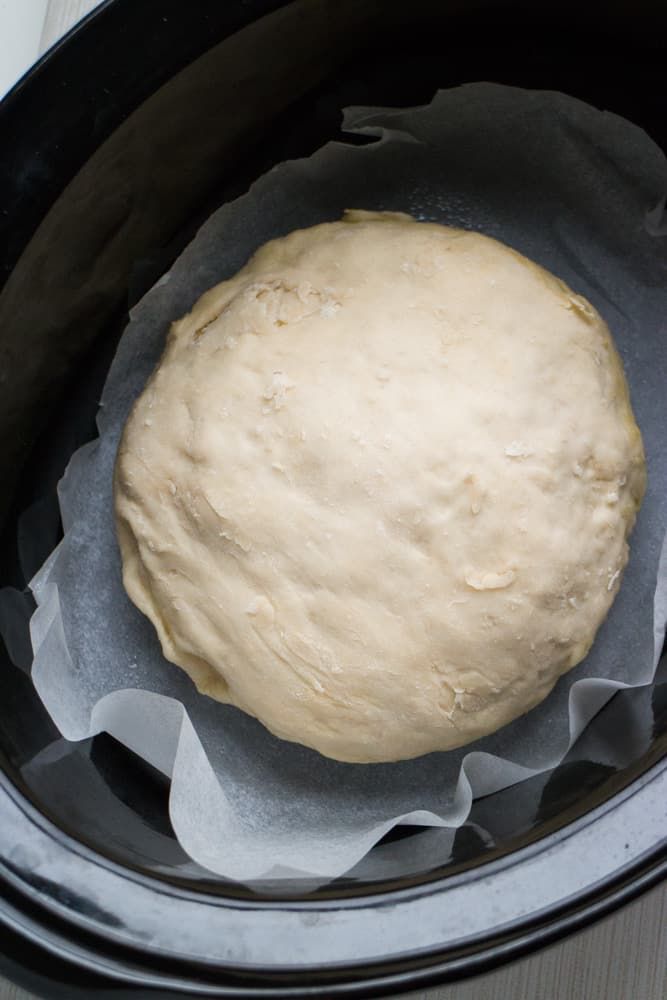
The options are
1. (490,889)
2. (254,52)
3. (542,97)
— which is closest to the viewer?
(490,889)

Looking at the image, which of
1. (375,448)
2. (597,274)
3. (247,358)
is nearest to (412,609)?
(375,448)

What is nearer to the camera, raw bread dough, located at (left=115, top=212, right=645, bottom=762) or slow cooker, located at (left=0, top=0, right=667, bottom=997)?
slow cooker, located at (left=0, top=0, right=667, bottom=997)

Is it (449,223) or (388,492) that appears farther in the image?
(449,223)

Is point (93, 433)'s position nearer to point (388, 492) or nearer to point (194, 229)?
point (194, 229)

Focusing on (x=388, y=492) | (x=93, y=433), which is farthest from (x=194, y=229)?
(x=388, y=492)

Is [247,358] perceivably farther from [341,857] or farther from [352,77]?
[341,857]
